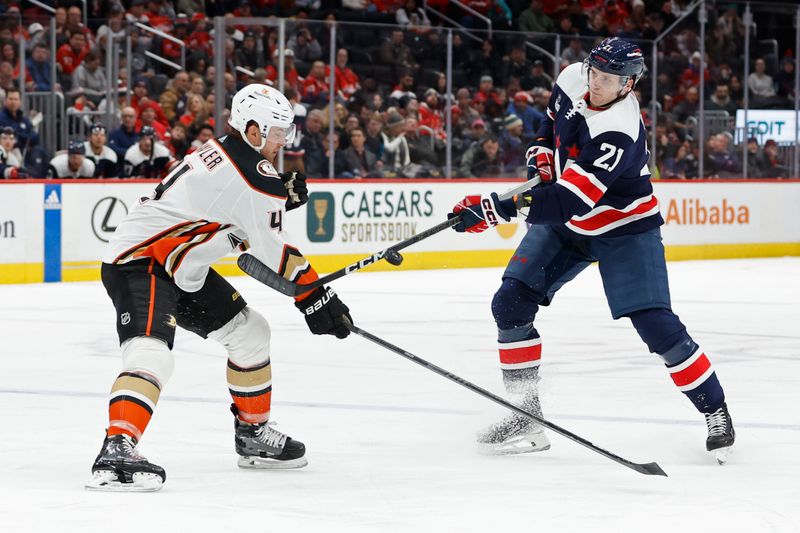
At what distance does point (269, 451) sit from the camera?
4164mm

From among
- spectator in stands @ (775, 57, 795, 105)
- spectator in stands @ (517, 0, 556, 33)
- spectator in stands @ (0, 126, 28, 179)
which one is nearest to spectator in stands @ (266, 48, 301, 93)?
spectator in stands @ (0, 126, 28, 179)

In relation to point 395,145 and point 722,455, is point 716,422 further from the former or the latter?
point 395,145

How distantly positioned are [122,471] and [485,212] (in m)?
1.31

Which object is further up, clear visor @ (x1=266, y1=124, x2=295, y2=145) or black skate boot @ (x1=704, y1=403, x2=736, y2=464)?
clear visor @ (x1=266, y1=124, x2=295, y2=145)

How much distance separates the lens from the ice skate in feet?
14.6

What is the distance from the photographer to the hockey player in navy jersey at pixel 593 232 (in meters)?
4.16

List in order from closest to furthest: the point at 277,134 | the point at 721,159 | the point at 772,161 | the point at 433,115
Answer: the point at 277,134 < the point at 433,115 < the point at 721,159 < the point at 772,161

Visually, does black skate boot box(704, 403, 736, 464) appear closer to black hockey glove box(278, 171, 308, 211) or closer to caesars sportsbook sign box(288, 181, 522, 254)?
black hockey glove box(278, 171, 308, 211)

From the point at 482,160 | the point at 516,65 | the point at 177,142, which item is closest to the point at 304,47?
A: the point at 177,142

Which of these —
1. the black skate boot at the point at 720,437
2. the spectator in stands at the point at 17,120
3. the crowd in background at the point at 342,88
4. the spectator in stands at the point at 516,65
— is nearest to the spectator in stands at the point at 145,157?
the crowd in background at the point at 342,88

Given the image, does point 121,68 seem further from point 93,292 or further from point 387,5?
point 387,5

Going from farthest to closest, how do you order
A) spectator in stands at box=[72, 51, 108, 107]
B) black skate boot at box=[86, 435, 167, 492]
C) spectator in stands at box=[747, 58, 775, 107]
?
spectator in stands at box=[747, 58, 775, 107] < spectator in stands at box=[72, 51, 108, 107] < black skate boot at box=[86, 435, 167, 492]

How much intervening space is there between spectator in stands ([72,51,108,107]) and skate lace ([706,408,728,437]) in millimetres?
7738

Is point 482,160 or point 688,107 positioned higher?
point 688,107
